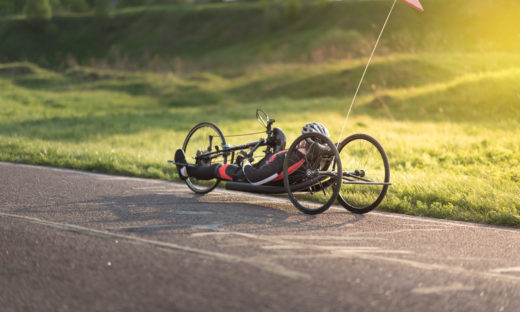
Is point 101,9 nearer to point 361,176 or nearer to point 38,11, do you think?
point 38,11

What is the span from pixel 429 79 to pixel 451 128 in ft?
40.9

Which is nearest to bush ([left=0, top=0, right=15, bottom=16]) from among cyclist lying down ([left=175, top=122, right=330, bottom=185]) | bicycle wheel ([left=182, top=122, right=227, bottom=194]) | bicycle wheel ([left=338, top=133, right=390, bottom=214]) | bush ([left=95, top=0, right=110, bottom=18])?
bush ([left=95, top=0, right=110, bottom=18])

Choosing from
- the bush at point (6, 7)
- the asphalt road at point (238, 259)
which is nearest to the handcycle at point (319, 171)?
the asphalt road at point (238, 259)

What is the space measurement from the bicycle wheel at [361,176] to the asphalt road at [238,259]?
0.89 feet

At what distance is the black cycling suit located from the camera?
259 inches

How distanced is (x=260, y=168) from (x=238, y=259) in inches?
97.8

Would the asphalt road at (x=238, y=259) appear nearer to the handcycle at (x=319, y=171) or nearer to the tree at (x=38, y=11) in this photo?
the handcycle at (x=319, y=171)

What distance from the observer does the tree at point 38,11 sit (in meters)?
88.6

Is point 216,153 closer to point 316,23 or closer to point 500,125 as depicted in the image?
point 500,125

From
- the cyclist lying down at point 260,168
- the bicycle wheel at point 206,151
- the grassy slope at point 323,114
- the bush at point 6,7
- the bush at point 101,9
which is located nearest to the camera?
the cyclist lying down at point 260,168

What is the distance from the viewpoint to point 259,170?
22.5 ft

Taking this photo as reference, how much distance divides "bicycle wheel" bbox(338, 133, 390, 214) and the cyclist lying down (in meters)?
0.50

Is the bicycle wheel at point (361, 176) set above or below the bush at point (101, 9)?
below

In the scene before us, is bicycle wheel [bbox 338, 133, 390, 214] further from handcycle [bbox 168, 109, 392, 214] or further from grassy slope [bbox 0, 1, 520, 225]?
grassy slope [bbox 0, 1, 520, 225]
